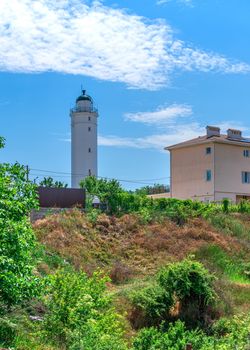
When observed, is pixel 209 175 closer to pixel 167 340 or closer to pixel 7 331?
pixel 167 340

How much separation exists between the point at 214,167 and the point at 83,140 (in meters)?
17.3

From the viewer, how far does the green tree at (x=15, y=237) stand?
35.6ft

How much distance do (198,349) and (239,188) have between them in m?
35.4

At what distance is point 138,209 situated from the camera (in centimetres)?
3145

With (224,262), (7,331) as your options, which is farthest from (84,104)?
(7,331)

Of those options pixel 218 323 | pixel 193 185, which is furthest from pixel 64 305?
pixel 193 185

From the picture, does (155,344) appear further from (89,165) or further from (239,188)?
(89,165)

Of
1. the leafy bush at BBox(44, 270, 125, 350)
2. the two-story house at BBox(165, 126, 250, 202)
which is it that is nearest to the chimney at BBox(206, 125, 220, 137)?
the two-story house at BBox(165, 126, 250, 202)

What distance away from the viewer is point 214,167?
46406mm

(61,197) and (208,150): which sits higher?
(208,150)

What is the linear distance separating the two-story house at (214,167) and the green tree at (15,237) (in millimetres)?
34755

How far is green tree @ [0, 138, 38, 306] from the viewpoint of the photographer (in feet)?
35.6

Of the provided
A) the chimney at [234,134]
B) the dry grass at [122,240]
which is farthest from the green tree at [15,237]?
the chimney at [234,134]

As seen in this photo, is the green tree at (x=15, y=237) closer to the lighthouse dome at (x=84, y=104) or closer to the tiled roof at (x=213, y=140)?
the tiled roof at (x=213, y=140)
